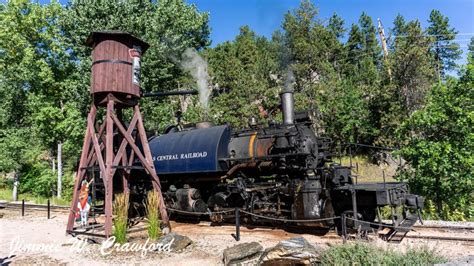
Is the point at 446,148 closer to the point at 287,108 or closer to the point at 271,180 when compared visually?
the point at 287,108

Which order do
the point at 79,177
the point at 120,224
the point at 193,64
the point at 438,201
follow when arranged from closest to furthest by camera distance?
the point at 120,224 < the point at 79,177 < the point at 438,201 < the point at 193,64

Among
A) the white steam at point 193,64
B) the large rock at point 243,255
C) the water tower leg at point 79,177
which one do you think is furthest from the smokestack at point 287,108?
the white steam at point 193,64

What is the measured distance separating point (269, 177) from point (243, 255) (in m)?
5.00

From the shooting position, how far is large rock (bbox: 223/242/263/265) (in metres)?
7.10

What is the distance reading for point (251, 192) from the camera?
36.8ft

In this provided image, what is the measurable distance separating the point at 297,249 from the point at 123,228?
4.98m

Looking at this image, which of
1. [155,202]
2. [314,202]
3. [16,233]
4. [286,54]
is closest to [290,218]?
[314,202]

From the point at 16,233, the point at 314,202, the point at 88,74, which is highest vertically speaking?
the point at 88,74

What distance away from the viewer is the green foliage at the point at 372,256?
18.5ft

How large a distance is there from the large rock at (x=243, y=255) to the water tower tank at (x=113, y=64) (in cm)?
621

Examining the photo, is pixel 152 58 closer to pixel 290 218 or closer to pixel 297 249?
pixel 290 218

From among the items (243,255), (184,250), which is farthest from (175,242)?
(243,255)

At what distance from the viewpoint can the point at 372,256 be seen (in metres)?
5.80

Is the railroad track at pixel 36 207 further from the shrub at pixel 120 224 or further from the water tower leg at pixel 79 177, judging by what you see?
the shrub at pixel 120 224
